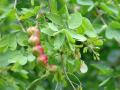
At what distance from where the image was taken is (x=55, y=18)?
1.58 metres

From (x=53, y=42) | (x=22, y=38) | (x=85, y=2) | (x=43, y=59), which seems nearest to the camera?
(x=43, y=59)

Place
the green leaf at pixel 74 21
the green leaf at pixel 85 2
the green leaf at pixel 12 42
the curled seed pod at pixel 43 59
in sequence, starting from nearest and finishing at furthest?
1. the curled seed pod at pixel 43 59
2. the green leaf at pixel 74 21
3. the green leaf at pixel 12 42
4. the green leaf at pixel 85 2

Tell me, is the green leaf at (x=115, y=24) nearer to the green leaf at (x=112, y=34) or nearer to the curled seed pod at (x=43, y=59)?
Result: the green leaf at (x=112, y=34)

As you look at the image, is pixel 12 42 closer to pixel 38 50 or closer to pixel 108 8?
pixel 38 50

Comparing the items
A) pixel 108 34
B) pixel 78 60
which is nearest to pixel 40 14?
pixel 78 60

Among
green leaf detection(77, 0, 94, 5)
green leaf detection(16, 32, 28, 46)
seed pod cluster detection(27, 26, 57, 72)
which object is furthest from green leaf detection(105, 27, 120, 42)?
seed pod cluster detection(27, 26, 57, 72)

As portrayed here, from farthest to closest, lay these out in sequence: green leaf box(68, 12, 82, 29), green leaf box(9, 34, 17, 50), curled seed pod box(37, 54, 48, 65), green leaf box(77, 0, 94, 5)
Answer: green leaf box(77, 0, 94, 5) → green leaf box(9, 34, 17, 50) → green leaf box(68, 12, 82, 29) → curled seed pod box(37, 54, 48, 65)

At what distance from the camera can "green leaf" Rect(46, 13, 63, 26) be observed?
1.58m

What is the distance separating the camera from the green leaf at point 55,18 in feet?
5.17

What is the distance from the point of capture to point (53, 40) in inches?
61.2

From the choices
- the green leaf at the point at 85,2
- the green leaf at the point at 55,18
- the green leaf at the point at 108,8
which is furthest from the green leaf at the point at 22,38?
the green leaf at the point at 108,8

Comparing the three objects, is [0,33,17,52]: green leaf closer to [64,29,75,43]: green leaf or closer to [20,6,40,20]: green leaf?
[20,6,40,20]: green leaf

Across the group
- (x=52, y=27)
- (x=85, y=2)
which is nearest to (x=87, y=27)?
(x=52, y=27)

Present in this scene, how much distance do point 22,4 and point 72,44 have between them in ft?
1.77
